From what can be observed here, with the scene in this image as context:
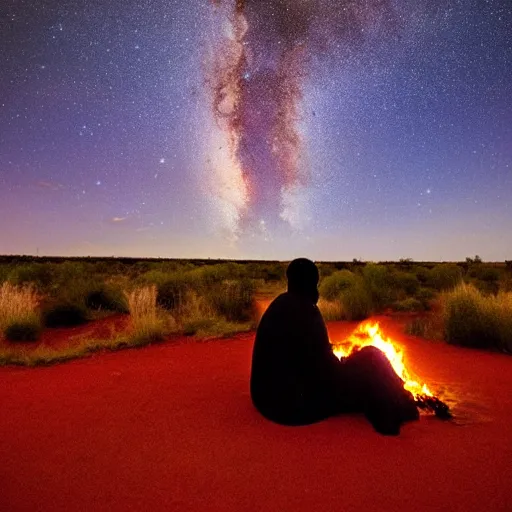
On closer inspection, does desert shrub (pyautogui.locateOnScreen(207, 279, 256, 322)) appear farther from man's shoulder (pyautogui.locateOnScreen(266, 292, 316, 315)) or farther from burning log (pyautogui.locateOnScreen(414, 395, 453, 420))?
man's shoulder (pyautogui.locateOnScreen(266, 292, 316, 315))

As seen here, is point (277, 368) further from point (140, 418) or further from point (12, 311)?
point (12, 311)

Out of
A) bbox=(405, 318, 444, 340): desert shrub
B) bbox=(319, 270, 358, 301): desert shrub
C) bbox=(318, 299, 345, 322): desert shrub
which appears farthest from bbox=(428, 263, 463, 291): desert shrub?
bbox=(405, 318, 444, 340): desert shrub

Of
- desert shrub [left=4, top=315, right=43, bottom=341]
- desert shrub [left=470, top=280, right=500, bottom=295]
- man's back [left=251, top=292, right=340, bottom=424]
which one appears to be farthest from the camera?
desert shrub [left=470, top=280, right=500, bottom=295]

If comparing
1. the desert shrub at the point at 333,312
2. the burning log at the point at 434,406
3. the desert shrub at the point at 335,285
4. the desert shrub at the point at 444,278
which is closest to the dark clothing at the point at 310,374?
the burning log at the point at 434,406

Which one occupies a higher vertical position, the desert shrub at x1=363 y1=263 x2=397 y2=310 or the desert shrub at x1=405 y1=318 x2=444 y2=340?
the desert shrub at x1=363 y1=263 x2=397 y2=310

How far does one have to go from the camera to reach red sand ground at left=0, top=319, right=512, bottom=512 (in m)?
4.00

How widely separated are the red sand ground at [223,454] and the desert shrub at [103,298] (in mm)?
10380

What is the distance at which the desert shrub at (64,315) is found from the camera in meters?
14.9

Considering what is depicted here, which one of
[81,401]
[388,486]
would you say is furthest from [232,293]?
[388,486]

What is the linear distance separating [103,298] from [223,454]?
14.8 m

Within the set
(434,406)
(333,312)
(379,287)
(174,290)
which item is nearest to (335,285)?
(379,287)

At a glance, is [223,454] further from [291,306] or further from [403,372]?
[403,372]

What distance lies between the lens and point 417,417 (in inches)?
219

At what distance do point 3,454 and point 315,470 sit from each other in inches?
134
